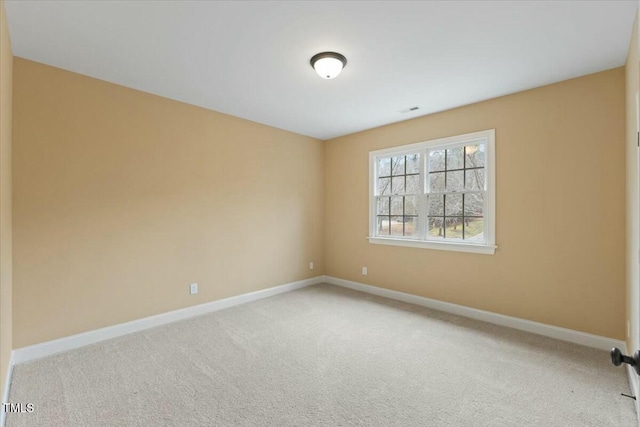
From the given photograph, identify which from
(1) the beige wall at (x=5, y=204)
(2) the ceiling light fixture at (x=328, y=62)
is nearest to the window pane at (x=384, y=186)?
(2) the ceiling light fixture at (x=328, y=62)

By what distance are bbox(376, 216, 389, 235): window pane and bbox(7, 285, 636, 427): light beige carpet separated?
1640 mm

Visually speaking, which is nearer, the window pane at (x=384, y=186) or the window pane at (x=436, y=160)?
the window pane at (x=436, y=160)

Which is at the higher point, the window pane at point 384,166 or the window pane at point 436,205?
the window pane at point 384,166

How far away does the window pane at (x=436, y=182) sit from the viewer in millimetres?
4125

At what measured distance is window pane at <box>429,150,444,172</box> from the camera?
414 cm

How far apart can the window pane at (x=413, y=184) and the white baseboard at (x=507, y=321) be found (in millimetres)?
1504

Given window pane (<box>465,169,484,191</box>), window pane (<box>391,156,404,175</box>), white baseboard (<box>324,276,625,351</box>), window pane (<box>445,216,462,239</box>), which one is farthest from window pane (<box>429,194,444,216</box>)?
white baseboard (<box>324,276,625,351</box>)

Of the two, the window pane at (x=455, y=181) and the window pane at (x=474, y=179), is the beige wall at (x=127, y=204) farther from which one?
the window pane at (x=474, y=179)

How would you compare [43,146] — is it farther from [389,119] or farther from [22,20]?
[389,119]

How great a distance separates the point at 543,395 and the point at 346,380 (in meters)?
1.41

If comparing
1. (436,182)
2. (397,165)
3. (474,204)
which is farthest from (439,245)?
(397,165)

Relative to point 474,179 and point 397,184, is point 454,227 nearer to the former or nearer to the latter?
point 474,179

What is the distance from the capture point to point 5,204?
90.1 inches

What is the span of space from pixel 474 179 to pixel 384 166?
4.60ft
